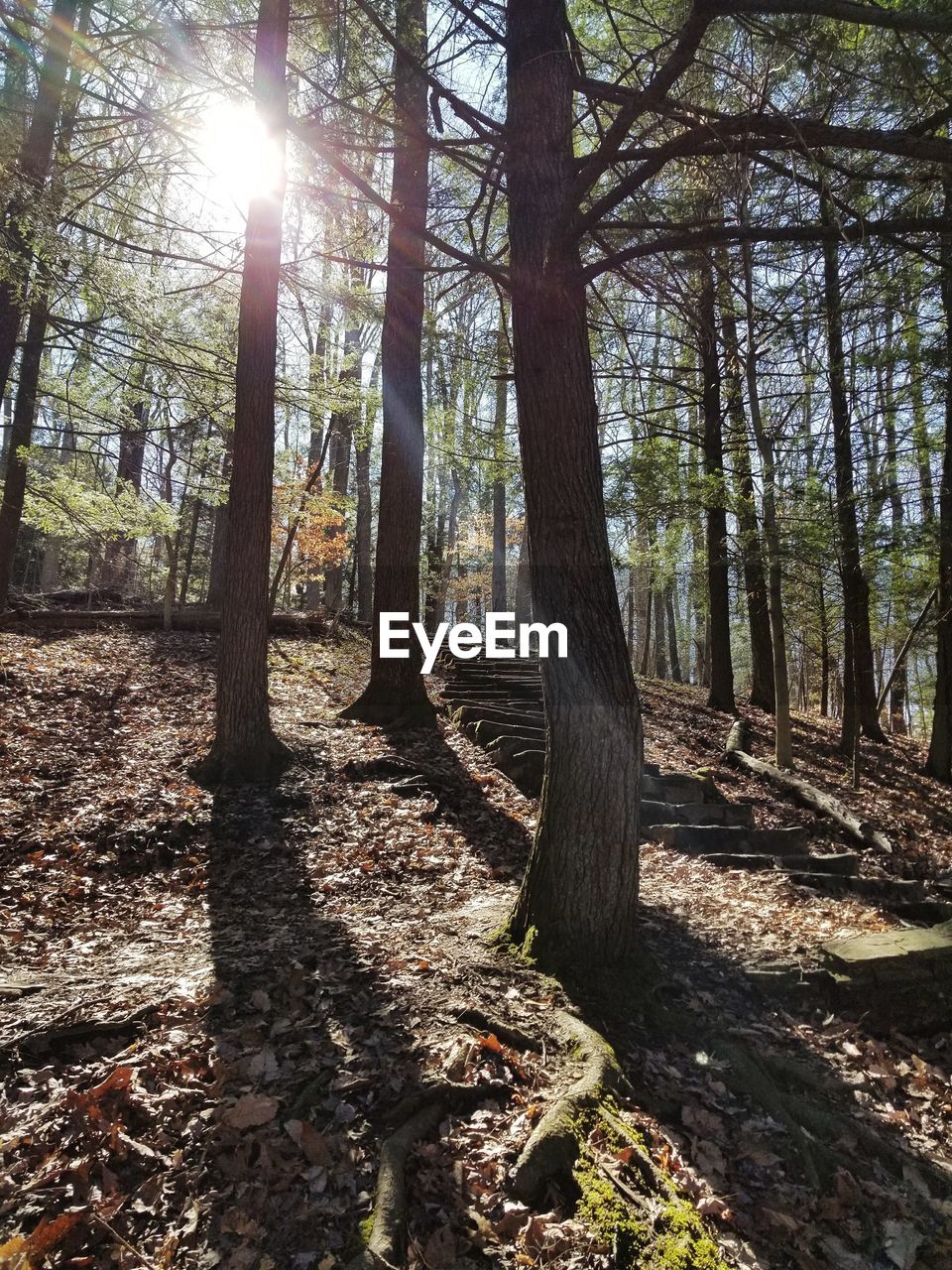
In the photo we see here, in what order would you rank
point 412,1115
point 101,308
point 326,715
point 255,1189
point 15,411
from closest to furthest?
point 255,1189, point 412,1115, point 101,308, point 326,715, point 15,411

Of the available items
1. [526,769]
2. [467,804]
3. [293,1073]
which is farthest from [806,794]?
[293,1073]

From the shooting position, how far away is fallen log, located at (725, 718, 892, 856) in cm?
777

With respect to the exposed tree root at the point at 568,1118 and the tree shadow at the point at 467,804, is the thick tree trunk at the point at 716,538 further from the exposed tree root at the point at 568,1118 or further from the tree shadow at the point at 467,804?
the exposed tree root at the point at 568,1118

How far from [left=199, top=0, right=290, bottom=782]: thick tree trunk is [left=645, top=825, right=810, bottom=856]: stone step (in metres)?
3.96

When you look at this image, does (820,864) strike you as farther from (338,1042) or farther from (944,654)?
(944,654)

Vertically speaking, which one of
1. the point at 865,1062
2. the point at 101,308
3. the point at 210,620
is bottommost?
the point at 865,1062

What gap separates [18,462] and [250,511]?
647cm

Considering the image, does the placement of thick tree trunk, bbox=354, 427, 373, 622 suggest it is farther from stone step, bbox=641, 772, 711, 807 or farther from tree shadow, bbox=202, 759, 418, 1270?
tree shadow, bbox=202, 759, 418, 1270

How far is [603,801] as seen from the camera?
375 centimetres

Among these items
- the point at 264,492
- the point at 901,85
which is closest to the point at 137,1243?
the point at 264,492

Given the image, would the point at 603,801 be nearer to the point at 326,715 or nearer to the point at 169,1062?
the point at 169,1062

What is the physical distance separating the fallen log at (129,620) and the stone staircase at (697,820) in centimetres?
530

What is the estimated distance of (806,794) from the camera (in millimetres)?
9023

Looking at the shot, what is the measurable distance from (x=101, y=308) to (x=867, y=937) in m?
9.71
